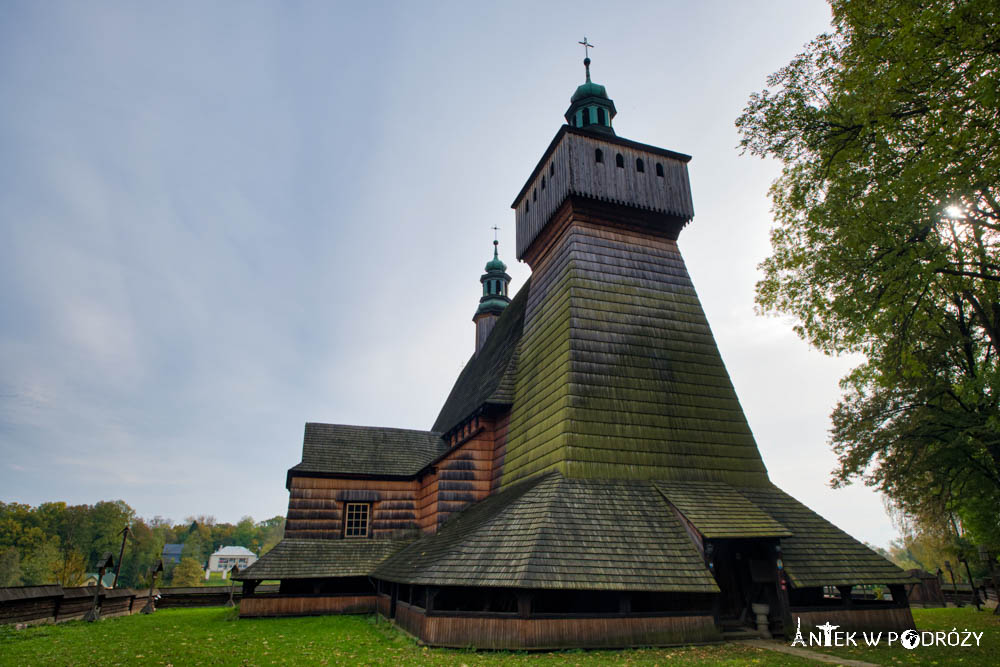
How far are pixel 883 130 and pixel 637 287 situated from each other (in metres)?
8.61

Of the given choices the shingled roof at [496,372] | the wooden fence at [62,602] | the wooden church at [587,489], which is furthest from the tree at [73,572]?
the shingled roof at [496,372]

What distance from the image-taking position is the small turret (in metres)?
36.7

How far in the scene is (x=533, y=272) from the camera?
851 inches

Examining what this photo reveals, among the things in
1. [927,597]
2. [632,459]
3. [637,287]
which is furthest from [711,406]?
[927,597]

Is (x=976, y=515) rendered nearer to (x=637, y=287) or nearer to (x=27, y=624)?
(x=637, y=287)

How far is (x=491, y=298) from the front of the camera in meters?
38.0

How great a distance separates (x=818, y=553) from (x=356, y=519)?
15.8 meters

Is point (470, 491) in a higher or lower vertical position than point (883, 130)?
lower

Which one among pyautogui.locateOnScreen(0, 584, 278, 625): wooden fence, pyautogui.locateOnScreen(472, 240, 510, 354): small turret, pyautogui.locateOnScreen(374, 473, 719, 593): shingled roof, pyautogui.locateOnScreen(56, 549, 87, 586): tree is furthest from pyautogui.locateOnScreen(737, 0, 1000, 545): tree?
pyautogui.locateOnScreen(56, 549, 87, 586): tree

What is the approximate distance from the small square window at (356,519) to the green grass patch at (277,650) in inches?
221

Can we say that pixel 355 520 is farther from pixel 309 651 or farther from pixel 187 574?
pixel 187 574

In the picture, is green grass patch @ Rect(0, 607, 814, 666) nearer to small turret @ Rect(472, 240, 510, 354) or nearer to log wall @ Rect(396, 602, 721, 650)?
log wall @ Rect(396, 602, 721, 650)

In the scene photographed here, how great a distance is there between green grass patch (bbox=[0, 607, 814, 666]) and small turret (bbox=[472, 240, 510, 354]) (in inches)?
891

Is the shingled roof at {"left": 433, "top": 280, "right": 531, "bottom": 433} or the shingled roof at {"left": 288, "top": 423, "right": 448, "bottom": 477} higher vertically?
Answer: the shingled roof at {"left": 433, "top": 280, "right": 531, "bottom": 433}
